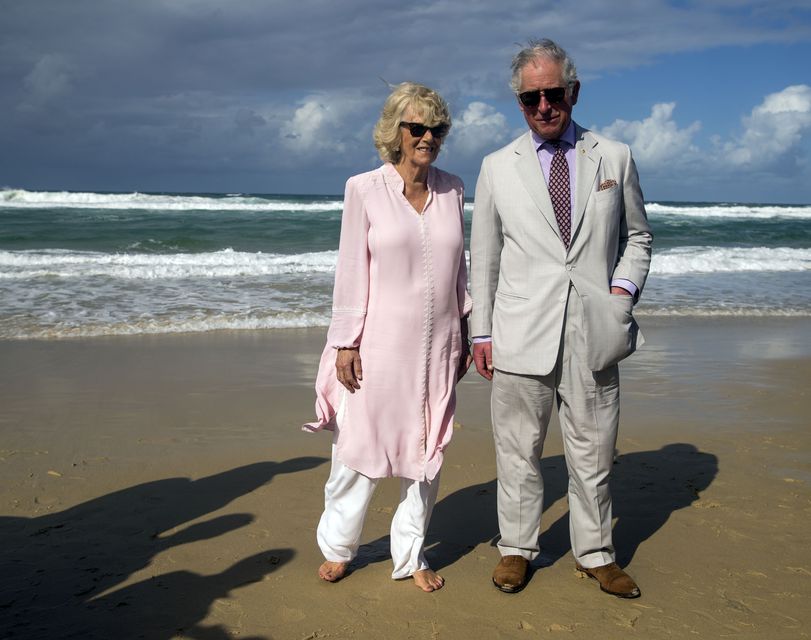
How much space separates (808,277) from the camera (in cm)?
1595

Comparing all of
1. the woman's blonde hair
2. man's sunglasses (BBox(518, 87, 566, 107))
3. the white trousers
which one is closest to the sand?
the white trousers

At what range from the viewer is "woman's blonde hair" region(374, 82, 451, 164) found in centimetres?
301

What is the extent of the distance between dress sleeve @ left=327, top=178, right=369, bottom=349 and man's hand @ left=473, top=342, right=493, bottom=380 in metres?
0.47

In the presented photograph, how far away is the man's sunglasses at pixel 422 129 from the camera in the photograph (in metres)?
3.02

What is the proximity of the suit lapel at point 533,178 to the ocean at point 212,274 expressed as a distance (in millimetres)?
6633

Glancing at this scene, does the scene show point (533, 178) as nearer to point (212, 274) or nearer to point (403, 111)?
Answer: point (403, 111)

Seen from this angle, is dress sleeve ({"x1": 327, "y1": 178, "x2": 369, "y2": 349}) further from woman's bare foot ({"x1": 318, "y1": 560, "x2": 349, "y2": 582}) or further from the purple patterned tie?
woman's bare foot ({"x1": 318, "y1": 560, "x2": 349, "y2": 582})

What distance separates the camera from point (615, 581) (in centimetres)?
316

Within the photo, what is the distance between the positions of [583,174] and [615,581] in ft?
5.18

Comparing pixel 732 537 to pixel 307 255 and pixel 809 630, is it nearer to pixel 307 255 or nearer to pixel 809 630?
pixel 809 630

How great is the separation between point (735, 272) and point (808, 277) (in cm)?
134

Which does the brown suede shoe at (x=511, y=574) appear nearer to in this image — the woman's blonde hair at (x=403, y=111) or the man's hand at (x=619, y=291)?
the man's hand at (x=619, y=291)

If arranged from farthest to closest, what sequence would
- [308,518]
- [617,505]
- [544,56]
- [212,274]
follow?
[212,274]
[617,505]
[308,518]
[544,56]

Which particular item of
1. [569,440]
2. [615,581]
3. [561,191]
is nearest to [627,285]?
[561,191]
